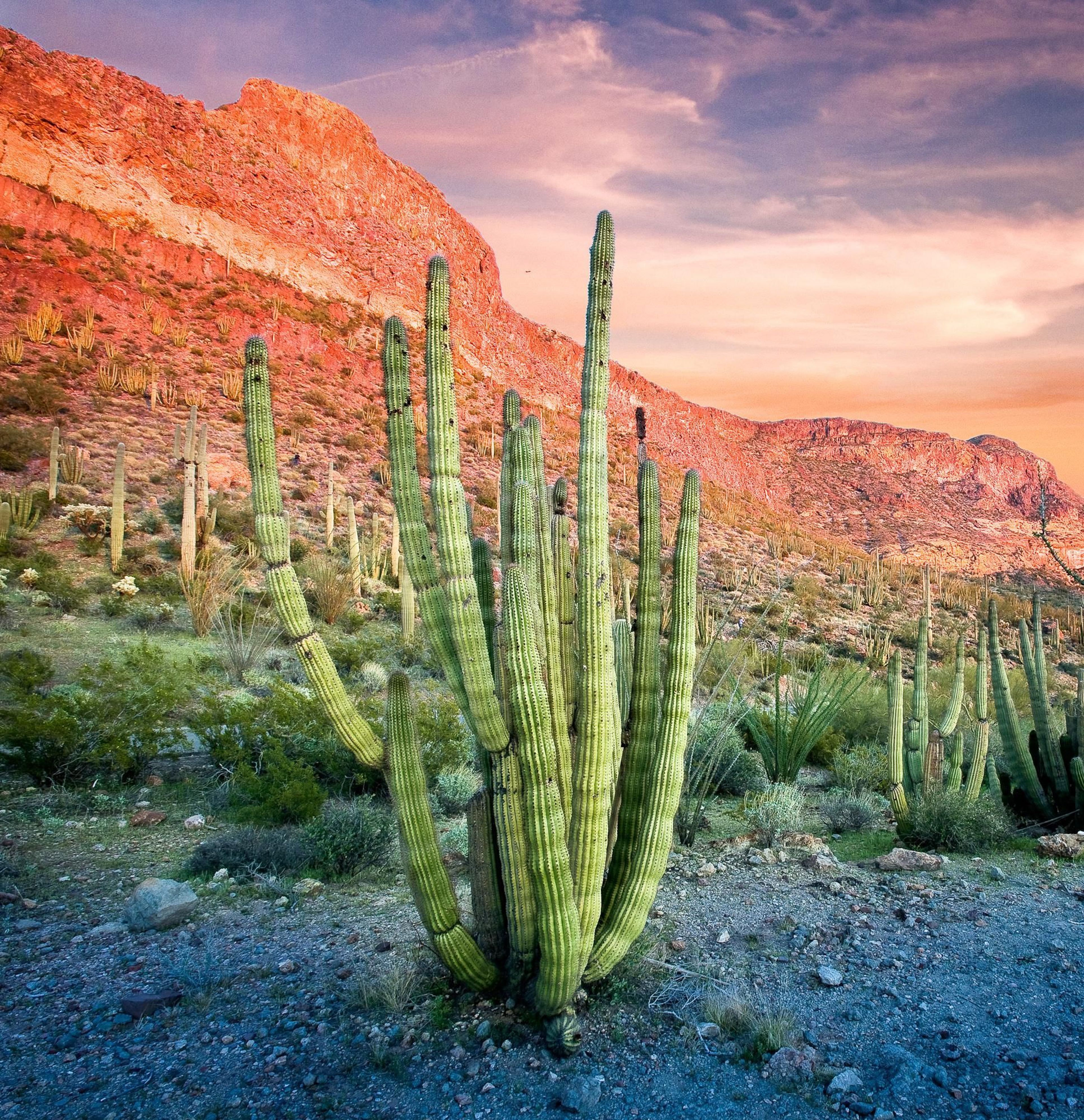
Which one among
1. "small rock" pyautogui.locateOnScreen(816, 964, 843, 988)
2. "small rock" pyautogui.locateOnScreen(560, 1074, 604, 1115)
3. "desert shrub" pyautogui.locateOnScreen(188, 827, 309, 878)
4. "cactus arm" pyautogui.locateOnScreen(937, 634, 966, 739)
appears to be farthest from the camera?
"cactus arm" pyautogui.locateOnScreen(937, 634, 966, 739)

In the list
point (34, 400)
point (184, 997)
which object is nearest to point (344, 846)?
point (184, 997)

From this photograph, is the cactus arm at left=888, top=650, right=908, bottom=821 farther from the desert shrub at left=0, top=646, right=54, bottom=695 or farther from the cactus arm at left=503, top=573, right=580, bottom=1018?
the desert shrub at left=0, top=646, right=54, bottom=695

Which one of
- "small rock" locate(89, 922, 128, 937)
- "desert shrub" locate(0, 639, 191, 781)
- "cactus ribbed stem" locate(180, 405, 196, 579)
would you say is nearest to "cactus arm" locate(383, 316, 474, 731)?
"small rock" locate(89, 922, 128, 937)

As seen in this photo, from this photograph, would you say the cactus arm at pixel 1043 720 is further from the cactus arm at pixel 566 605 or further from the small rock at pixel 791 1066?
the cactus arm at pixel 566 605

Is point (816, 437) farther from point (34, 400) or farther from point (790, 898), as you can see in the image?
point (790, 898)

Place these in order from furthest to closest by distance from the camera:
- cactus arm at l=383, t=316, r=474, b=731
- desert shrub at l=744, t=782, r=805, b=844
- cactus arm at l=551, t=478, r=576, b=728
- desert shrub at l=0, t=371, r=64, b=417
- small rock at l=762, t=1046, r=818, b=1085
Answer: desert shrub at l=0, t=371, r=64, b=417 < desert shrub at l=744, t=782, r=805, b=844 < cactus arm at l=551, t=478, r=576, b=728 < cactus arm at l=383, t=316, r=474, b=731 < small rock at l=762, t=1046, r=818, b=1085

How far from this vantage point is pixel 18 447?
21.6m

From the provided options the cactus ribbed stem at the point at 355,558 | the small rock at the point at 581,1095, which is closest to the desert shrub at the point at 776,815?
the small rock at the point at 581,1095

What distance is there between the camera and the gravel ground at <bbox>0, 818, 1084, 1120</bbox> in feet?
9.96

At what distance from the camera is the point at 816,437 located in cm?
10294

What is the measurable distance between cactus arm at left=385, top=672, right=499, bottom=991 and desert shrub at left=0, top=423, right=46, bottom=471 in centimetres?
2251

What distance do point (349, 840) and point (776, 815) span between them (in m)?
3.68

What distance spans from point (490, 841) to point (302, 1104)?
126 centimetres

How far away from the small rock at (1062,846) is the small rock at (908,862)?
108cm
